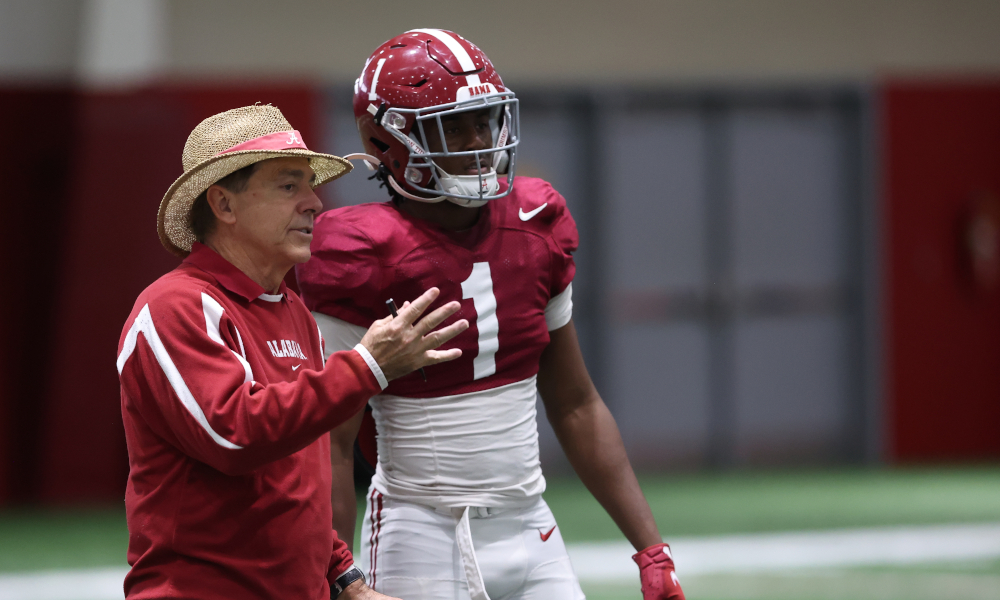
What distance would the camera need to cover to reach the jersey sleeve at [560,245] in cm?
242

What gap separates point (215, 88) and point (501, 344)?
20.4ft

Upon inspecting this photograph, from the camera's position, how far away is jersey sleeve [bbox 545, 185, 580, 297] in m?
2.42

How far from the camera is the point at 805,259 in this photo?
30.5 feet

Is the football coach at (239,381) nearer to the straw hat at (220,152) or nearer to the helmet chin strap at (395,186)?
the straw hat at (220,152)

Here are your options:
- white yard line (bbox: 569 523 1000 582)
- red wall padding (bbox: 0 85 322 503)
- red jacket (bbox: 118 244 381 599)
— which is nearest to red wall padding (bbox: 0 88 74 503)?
red wall padding (bbox: 0 85 322 503)

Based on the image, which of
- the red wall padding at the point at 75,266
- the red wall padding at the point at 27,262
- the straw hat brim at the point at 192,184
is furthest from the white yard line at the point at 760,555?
the straw hat brim at the point at 192,184

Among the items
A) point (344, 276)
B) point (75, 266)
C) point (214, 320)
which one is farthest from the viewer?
point (75, 266)

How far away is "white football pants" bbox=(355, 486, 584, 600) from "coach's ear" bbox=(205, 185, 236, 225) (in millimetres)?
703

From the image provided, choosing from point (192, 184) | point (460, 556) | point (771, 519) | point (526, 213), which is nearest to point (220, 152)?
point (192, 184)

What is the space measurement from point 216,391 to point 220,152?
1.46 feet

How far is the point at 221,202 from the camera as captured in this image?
1.91 meters

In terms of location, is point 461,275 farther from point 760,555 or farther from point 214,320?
point 760,555

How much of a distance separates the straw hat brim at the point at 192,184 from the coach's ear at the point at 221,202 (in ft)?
0.05

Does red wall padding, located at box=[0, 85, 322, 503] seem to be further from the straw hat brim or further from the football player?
the straw hat brim
